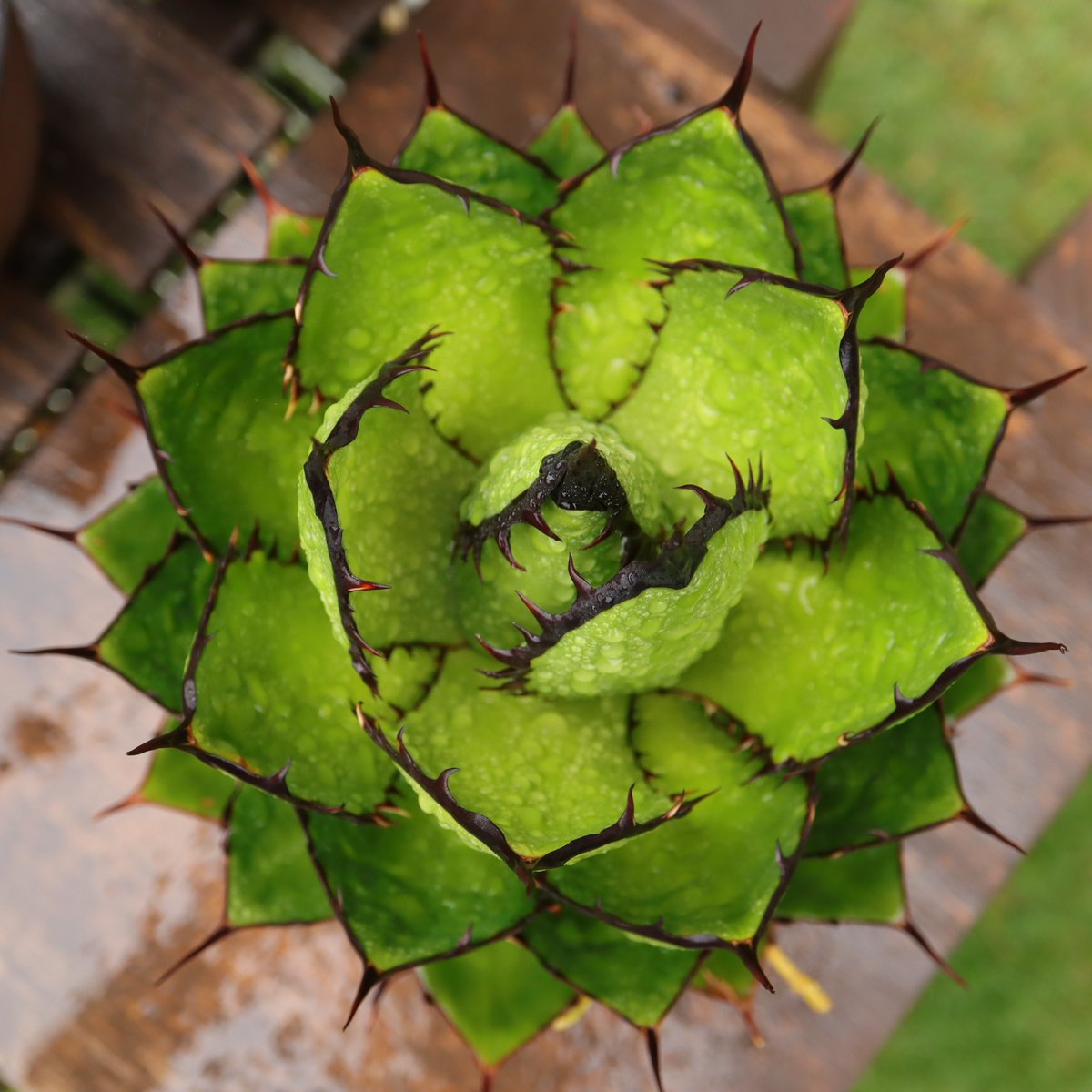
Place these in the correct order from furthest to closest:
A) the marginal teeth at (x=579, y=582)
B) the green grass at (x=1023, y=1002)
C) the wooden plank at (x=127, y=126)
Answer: the green grass at (x=1023, y=1002), the wooden plank at (x=127, y=126), the marginal teeth at (x=579, y=582)

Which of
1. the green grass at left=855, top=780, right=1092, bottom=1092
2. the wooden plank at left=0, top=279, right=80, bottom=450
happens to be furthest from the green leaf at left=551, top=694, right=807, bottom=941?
the green grass at left=855, top=780, right=1092, bottom=1092

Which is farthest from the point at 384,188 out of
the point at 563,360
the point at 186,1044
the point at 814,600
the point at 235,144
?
the point at 186,1044

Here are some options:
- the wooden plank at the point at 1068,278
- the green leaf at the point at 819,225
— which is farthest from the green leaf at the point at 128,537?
the wooden plank at the point at 1068,278

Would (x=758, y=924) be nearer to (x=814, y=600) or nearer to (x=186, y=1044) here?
(x=814, y=600)

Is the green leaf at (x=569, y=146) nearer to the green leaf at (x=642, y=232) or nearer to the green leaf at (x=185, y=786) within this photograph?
the green leaf at (x=642, y=232)

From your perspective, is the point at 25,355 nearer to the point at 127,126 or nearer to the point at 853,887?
the point at 127,126
